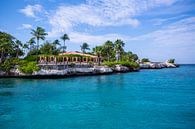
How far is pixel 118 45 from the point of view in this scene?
103 m

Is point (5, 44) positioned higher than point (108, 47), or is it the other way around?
point (108, 47)

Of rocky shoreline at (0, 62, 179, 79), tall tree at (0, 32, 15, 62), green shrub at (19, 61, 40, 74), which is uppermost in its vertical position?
tall tree at (0, 32, 15, 62)

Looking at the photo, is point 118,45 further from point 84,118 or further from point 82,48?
point 84,118

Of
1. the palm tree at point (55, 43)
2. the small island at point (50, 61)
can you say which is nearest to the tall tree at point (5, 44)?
the small island at point (50, 61)

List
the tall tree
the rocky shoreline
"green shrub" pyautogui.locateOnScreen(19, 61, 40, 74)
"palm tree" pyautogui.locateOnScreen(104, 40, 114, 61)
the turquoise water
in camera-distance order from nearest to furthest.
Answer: the turquoise water, "green shrub" pyautogui.locateOnScreen(19, 61, 40, 74), the rocky shoreline, the tall tree, "palm tree" pyautogui.locateOnScreen(104, 40, 114, 61)

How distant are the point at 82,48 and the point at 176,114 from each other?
102m

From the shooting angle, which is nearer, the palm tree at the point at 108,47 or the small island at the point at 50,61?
the small island at the point at 50,61

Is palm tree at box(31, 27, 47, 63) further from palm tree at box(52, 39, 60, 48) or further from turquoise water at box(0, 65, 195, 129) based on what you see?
turquoise water at box(0, 65, 195, 129)

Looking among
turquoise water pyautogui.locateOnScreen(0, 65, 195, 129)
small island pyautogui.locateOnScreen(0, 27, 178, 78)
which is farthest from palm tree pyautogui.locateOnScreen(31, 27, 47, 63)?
turquoise water pyautogui.locateOnScreen(0, 65, 195, 129)

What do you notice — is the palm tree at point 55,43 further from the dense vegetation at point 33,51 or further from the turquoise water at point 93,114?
the turquoise water at point 93,114

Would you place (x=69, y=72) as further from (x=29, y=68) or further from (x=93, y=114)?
(x=93, y=114)

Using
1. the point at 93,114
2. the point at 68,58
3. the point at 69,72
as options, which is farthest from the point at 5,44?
the point at 93,114

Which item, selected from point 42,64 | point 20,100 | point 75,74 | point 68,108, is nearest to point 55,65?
point 42,64

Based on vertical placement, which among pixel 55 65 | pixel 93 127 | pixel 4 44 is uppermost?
pixel 4 44
